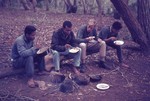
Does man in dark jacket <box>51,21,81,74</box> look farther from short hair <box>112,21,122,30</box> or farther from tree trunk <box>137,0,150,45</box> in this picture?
tree trunk <box>137,0,150,45</box>

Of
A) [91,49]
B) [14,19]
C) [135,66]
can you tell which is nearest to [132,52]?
[135,66]

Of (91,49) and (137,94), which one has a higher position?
(91,49)

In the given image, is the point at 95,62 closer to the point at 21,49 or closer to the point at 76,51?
the point at 76,51

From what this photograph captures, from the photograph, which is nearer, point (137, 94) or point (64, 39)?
point (137, 94)

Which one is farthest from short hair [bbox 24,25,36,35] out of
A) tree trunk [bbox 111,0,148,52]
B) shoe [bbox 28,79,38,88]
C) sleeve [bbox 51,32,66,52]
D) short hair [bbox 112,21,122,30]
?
tree trunk [bbox 111,0,148,52]

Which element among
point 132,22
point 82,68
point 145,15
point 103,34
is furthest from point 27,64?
point 145,15

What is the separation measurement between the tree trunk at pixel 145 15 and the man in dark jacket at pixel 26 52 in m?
4.44

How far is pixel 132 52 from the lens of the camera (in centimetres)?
980

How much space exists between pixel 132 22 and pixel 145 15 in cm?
69

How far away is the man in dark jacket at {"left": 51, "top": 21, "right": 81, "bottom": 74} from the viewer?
24.1ft

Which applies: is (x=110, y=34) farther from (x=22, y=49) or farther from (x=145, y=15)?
(x=22, y=49)

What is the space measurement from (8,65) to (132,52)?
4328 mm

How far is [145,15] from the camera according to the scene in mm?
9672

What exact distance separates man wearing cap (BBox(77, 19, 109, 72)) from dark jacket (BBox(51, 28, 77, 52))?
38 cm
